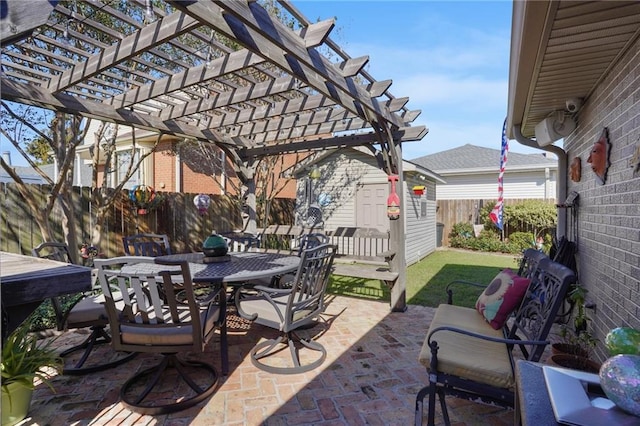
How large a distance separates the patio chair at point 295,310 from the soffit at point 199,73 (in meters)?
1.78

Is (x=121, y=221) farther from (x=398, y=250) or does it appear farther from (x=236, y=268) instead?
(x=398, y=250)

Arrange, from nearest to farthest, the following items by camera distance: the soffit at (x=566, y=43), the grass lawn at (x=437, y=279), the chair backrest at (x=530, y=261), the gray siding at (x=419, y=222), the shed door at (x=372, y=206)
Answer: the soffit at (x=566, y=43), the chair backrest at (x=530, y=261), the grass lawn at (x=437, y=279), the gray siding at (x=419, y=222), the shed door at (x=372, y=206)

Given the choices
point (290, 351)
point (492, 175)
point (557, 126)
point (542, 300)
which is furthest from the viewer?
point (492, 175)

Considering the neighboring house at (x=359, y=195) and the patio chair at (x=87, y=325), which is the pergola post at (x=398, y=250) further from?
the neighboring house at (x=359, y=195)

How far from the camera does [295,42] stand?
2820 millimetres

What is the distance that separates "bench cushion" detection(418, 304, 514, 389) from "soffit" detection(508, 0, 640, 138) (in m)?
1.93

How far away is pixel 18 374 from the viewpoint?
2.21m

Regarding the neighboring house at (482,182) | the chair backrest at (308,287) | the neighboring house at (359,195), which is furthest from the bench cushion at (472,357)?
the neighboring house at (482,182)

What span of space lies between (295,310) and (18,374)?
6.33ft

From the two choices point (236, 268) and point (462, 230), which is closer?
point (236, 268)

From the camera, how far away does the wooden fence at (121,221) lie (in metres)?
5.43

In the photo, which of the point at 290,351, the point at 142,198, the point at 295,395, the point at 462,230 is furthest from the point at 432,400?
the point at 462,230

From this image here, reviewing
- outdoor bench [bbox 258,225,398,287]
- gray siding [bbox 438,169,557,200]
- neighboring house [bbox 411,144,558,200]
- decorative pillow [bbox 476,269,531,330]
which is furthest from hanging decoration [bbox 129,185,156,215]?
neighboring house [bbox 411,144,558,200]

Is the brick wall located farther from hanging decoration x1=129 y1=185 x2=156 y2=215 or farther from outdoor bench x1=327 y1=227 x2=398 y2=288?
hanging decoration x1=129 y1=185 x2=156 y2=215
